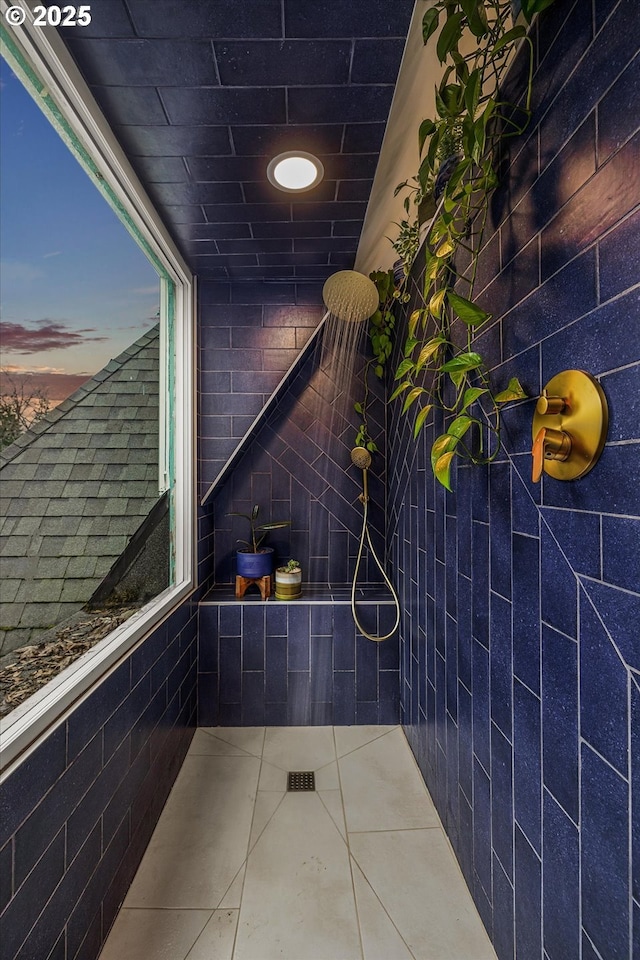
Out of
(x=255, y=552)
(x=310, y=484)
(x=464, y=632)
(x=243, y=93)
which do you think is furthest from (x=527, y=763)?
(x=243, y=93)

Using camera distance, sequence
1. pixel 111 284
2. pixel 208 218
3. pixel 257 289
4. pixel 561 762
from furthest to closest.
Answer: pixel 257 289 < pixel 208 218 < pixel 111 284 < pixel 561 762

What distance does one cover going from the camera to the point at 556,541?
901 mm

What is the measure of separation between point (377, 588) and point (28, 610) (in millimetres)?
1893

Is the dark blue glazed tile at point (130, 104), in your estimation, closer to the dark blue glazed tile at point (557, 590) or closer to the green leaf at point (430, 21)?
the green leaf at point (430, 21)

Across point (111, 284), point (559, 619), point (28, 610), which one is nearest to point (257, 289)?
point (111, 284)

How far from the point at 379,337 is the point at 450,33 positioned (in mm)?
1627

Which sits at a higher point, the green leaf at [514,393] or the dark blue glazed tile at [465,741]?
the green leaf at [514,393]

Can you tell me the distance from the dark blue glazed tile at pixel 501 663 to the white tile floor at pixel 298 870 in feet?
2.24

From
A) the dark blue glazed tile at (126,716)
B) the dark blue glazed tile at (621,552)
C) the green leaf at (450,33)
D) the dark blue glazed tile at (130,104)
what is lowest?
the dark blue glazed tile at (126,716)

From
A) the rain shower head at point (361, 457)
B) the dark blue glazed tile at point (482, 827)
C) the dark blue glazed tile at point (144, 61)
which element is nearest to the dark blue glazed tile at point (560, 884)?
the dark blue glazed tile at point (482, 827)

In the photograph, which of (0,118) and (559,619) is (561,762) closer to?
(559,619)

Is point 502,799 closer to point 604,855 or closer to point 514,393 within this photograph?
point 604,855

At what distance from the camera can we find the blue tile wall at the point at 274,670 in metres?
2.27

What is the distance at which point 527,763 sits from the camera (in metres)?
1.00
